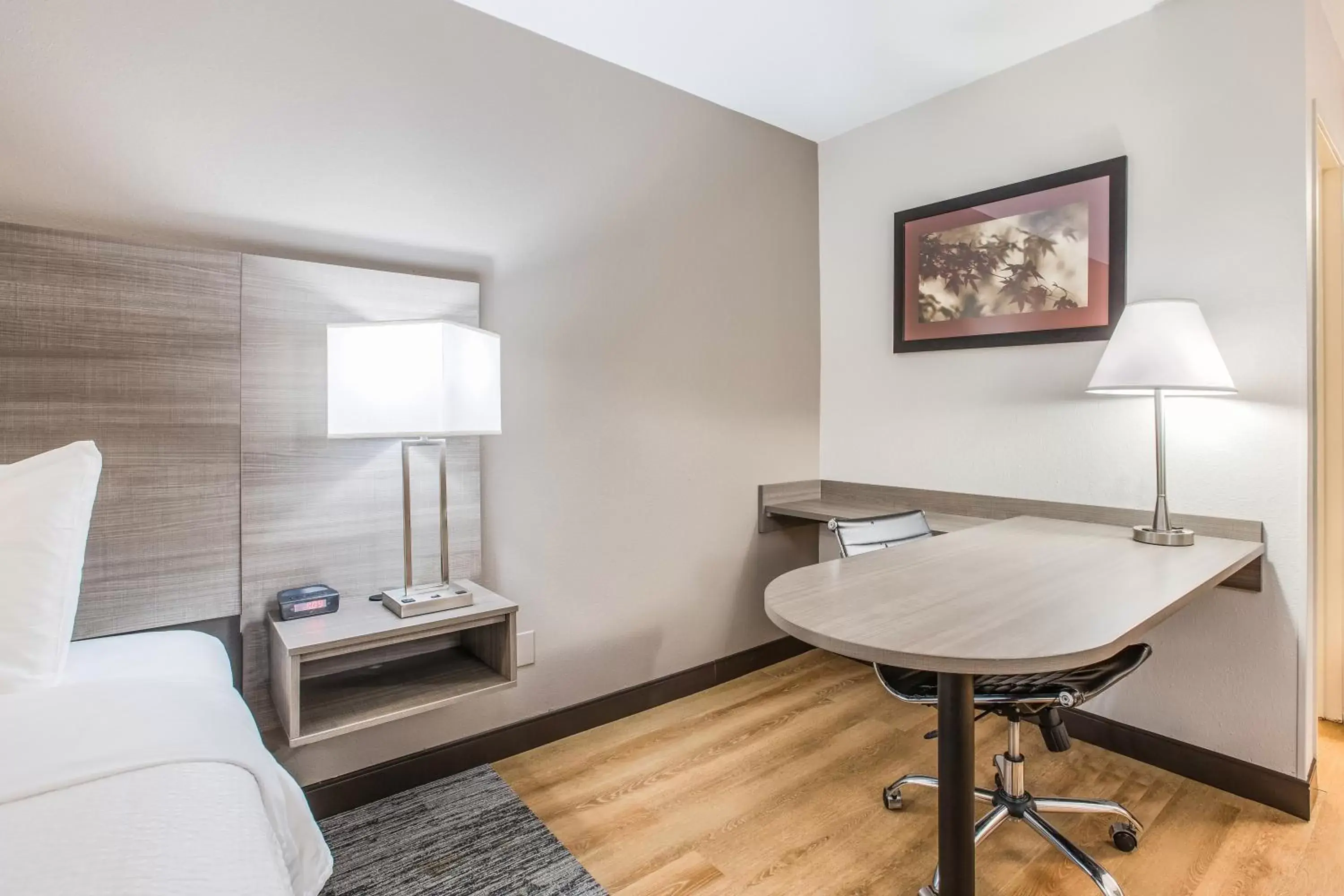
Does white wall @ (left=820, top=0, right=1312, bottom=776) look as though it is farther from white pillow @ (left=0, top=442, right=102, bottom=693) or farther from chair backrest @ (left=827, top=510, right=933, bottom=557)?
white pillow @ (left=0, top=442, right=102, bottom=693)

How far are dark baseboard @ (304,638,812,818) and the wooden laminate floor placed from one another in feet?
0.17

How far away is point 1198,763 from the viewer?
2.22 m

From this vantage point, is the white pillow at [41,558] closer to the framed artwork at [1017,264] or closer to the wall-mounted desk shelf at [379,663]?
the wall-mounted desk shelf at [379,663]

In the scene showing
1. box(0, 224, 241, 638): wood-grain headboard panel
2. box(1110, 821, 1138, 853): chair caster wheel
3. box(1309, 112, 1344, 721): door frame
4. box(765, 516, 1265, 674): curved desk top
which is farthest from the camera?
box(1309, 112, 1344, 721): door frame

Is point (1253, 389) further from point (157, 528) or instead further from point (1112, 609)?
point (157, 528)

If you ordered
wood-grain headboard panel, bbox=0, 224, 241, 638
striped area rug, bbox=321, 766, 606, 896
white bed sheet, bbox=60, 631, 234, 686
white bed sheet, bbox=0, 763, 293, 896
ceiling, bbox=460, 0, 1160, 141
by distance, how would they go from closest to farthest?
white bed sheet, bbox=0, 763, 293, 896 → white bed sheet, bbox=60, 631, 234, 686 → wood-grain headboard panel, bbox=0, 224, 241, 638 → striped area rug, bbox=321, 766, 606, 896 → ceiling, bbox=460, 0, 1160, 141

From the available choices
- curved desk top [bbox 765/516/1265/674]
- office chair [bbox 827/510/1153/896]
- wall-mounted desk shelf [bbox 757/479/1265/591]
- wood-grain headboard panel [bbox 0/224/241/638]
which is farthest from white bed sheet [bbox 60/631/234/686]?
wall-mounted desk shelf [bbox 757/479/1265/591]

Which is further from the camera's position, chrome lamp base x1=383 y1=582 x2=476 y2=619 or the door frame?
the door frame

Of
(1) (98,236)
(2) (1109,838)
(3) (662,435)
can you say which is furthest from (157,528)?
(2) (1109,838)

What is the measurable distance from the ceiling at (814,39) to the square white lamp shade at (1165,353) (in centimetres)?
109

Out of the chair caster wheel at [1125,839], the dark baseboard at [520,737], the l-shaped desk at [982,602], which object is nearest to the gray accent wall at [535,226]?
the dark baseboard at [520,737]

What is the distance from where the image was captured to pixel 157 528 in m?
1.74

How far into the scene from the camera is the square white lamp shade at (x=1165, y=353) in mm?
1966

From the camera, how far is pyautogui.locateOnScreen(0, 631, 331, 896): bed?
2.41 ft
